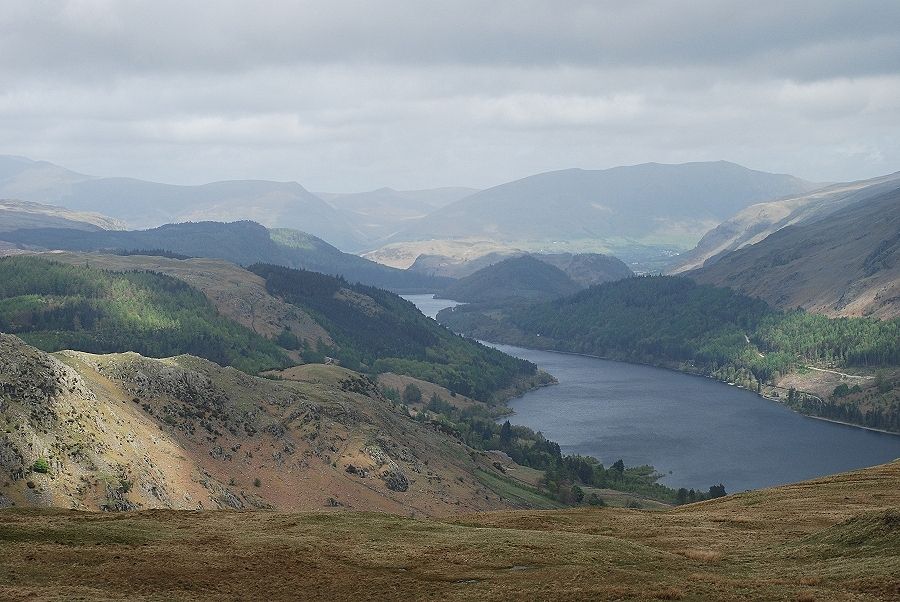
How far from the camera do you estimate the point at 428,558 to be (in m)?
61.8

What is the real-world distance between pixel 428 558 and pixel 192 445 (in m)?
97.4

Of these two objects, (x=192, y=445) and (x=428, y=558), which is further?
(x=192, y=445)

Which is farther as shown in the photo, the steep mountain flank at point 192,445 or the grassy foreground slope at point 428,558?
the steep mountain flank at point 192,445

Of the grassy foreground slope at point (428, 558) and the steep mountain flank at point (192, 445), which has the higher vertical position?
the grassy foreground slope at point (428, 558)

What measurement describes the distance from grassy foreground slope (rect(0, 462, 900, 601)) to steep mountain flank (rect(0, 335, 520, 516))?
40.5 meters

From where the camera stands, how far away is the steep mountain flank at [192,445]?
110625mm

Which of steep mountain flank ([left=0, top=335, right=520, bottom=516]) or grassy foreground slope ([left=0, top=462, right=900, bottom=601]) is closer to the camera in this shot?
grassy foreground slope ([left=0, top=462, right=900, bottom=601])

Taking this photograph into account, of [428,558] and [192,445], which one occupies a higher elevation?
[428,558]

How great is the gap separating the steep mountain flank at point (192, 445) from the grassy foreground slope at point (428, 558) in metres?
40.5

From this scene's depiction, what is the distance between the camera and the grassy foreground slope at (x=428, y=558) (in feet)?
172

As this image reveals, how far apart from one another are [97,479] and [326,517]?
47443mm

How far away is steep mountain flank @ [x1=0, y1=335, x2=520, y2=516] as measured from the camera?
111 meters

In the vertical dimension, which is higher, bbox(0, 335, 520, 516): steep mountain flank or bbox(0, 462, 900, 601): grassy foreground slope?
bbox(0, 462, 900, 601): grassy foreground slope

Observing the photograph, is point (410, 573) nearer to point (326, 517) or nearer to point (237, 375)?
point (326, 517)
